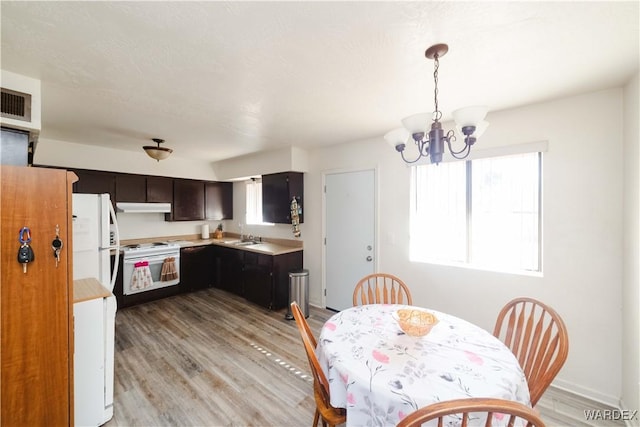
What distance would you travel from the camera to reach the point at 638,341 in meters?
1.60

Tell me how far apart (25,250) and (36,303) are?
0.29 meters

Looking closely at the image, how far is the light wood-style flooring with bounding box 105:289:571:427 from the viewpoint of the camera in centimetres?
181

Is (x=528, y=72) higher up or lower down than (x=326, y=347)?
higher up

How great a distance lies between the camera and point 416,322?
149 cm

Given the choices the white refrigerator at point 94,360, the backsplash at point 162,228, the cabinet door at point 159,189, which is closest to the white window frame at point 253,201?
the backsplash at point 162,228

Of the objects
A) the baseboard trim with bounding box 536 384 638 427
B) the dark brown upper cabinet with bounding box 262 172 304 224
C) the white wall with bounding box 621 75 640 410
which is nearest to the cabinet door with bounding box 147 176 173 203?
the dark brown upper cabinet with bounding box 262 172 304 224

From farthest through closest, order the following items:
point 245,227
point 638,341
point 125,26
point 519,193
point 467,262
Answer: point 245,227 < point 467,262 < point 519,193 < point 638,341 < point 125,26

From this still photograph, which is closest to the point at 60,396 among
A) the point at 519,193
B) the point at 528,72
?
the point at 528,72

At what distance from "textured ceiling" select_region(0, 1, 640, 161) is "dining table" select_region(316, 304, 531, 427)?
164 centimetres

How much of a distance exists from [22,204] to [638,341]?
12.0 ft

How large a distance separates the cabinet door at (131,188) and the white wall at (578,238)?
4.68 metres

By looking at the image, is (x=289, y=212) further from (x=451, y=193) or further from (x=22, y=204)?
(x=22, y=204)

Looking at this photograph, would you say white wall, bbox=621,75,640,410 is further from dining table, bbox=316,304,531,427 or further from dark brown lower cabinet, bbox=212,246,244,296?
dark brown lower cabinet, bbox=212,246,244,296

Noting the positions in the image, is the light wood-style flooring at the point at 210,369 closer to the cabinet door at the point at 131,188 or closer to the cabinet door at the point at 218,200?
the cabinet door at the point at 131,188
